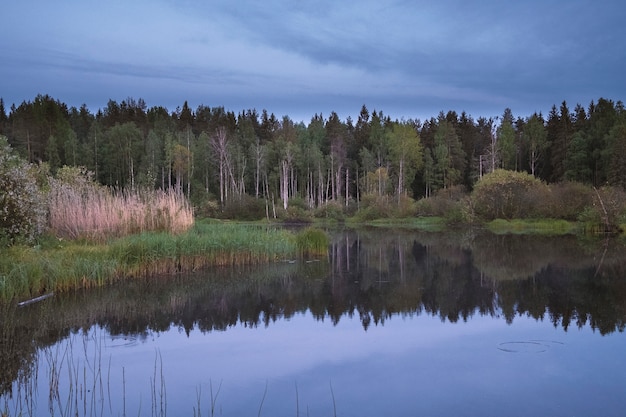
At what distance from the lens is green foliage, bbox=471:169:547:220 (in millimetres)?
41500

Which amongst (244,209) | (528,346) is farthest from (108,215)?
(244,209)

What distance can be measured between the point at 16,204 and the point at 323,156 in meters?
52.0

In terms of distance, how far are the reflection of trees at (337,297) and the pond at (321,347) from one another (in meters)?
0.05

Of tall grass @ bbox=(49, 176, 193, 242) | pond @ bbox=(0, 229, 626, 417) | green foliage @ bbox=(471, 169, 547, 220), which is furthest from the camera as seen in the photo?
green foliage @ bbox=(471, 169, 547, 220)

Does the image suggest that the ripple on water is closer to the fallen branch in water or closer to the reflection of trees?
the reflection of trees

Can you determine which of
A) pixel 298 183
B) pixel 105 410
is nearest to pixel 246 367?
pixel 105 410

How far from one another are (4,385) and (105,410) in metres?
1.45

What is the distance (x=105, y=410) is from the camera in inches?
254

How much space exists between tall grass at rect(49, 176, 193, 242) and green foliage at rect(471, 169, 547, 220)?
91.6 feet

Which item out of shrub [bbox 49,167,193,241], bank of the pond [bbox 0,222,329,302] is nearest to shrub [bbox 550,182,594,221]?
bank of the pond [bbox 0,222,329,302]

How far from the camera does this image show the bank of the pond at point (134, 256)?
11.7m

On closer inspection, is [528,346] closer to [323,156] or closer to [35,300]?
[35,300]

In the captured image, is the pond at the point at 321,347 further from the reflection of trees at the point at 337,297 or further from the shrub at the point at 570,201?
the shrub at the point at 570,201

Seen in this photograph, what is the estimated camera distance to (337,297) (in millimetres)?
13570
